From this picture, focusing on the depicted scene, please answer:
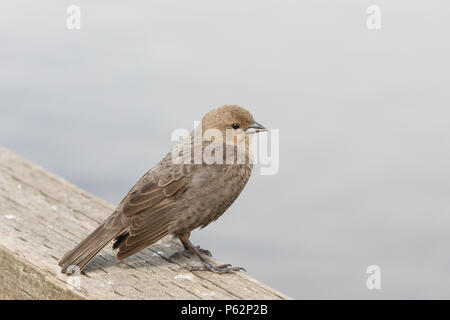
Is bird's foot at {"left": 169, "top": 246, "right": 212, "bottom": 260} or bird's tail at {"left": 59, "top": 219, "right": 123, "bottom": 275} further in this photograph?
bird's foot at {"left": 169, "top": 246, "right": 212, "bottom": 260}

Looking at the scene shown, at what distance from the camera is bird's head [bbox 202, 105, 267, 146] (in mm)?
5219

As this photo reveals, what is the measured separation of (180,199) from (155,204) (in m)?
0.18

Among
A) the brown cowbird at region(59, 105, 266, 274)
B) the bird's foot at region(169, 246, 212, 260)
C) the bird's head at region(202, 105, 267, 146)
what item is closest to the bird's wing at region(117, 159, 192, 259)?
the brown cowbird at region(59, 105, 266, 274)

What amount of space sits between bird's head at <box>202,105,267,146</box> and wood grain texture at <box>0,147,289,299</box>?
Result: 0.98 metres

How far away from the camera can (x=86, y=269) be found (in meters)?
4.10

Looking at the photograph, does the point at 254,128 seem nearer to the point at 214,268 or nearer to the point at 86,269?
the point at 214,268

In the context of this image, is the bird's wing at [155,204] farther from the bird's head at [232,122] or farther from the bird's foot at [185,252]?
the bird's head at [232,122]

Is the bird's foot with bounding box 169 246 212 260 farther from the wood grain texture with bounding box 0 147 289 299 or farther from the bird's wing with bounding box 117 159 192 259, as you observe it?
the bird's wing with bounding box 117 159 192 259

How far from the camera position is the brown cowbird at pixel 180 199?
4.38 m
